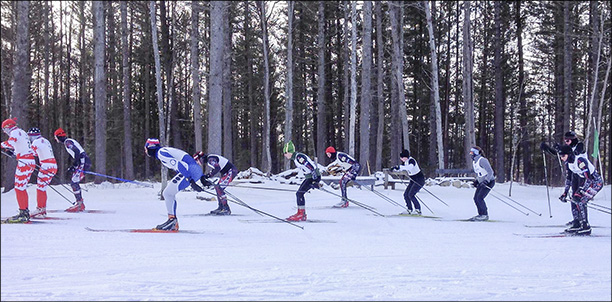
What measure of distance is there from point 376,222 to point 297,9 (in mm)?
23123

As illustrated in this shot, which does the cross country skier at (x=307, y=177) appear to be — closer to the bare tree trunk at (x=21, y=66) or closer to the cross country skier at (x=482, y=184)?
the cross country skier at (x=482, y=184)

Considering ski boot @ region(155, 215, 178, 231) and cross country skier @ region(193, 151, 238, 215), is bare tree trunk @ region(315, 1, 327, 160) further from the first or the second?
ski boot @ region(155, 215, 178, 231)

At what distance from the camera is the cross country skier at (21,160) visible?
9531 millimetres

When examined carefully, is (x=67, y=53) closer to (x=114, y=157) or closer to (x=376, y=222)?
(x=114, y=157)

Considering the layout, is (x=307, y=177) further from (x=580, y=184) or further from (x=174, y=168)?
(x=580, y=184)

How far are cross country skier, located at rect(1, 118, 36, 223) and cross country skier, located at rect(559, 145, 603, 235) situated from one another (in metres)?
9.97

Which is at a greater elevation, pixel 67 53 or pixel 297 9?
pixel 297 9

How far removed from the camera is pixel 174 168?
8.50 metres

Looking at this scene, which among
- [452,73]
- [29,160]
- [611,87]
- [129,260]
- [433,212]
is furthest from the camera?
[452,73]

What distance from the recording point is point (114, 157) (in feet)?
114

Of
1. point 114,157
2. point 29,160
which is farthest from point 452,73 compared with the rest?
point 29,160

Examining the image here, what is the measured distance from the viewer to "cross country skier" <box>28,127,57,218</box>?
34.0 feet

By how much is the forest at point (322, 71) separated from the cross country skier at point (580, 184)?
1191 centimetres

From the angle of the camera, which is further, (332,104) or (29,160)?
(332,104)
